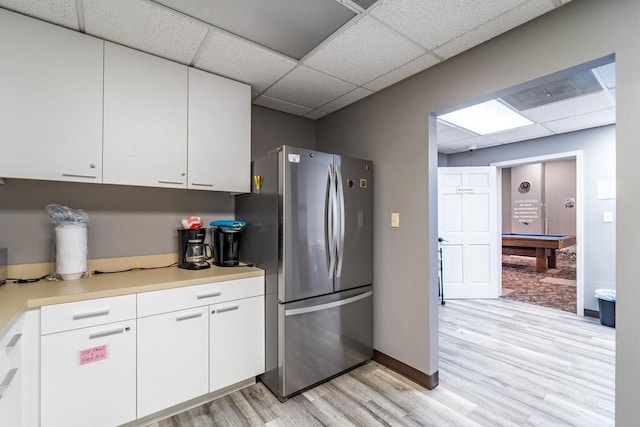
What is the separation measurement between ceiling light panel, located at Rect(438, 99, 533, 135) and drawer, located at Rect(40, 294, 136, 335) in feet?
10.7

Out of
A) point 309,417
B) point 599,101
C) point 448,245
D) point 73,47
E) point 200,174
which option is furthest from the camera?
point 448,245

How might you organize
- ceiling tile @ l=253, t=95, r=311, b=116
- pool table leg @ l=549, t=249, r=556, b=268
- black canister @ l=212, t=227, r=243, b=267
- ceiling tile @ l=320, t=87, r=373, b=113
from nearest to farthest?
black canister @ l=212, t=227, r=243, b=267 < ceiling tile @ l=320, t=87, r=373, b=113 < ceiling tile @ l=253, t=95, r=311, b=116 < pool table leg @ l=549, t=249, r=556, b=268

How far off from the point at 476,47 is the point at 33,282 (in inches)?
128

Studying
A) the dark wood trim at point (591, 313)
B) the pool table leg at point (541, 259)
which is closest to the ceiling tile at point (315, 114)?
the dark wood trim at point (591, 313)

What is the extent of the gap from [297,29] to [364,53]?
Result: 497 millimetres

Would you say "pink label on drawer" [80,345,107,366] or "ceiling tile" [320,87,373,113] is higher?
"ceiling tile" [320,87,373,113]

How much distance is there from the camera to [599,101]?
2979mm

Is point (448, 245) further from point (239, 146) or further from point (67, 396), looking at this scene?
point (67, 396)

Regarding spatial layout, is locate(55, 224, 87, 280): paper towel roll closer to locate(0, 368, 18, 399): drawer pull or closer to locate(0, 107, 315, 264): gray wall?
locate(0, 107, 315, 264): gray wall

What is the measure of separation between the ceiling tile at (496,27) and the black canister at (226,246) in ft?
6.63

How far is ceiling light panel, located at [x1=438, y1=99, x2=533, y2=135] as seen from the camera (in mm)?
3162

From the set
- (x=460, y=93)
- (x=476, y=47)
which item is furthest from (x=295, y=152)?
(x=476, y=47)

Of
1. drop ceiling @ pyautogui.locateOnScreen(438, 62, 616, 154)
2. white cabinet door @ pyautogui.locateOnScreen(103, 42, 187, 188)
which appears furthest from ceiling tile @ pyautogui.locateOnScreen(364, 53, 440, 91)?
white cabinet door @ pyautogui.locateOnScreen(103, 42, 187, 188)

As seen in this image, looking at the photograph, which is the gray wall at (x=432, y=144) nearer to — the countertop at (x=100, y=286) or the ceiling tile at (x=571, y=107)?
the countertop at (x=100, y=286)
